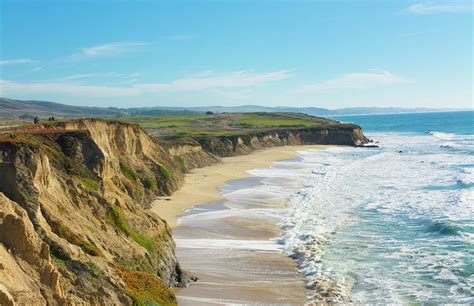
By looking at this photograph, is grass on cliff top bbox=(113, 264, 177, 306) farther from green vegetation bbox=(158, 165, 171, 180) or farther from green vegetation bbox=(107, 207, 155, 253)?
green vegetation bbox=(158, 165, 171, 180)

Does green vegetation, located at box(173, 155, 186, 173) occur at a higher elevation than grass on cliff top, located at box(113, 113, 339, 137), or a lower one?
lower

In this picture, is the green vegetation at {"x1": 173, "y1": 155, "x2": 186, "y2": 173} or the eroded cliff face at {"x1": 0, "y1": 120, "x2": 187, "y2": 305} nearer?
the eroded cliff face at {"x1": 0, "y1": 120, "x2": 187, "y2": 305}

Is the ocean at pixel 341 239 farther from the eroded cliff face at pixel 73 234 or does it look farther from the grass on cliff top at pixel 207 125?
the grass on cliff top at pixel 207 125

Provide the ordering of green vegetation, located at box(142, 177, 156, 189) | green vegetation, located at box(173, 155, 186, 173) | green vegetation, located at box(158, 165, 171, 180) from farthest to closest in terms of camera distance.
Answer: green vegetation, located at box(173, 155, 186, 173)
green vegetation, located at box(158, 165, 171, 180)
green vegetation, located at box(142, 177, 156, 189)

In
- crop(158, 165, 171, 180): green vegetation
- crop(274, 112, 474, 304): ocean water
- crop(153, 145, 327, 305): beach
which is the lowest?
crop(153, 145, 327, 305): beach

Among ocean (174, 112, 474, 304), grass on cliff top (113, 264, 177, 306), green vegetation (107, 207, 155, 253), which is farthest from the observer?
ocean (174, 112, 474, 304)

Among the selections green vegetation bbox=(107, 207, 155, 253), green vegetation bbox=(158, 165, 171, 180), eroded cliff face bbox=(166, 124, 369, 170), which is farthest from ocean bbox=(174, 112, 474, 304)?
eroded cliff face bbox=(166, 124, 369, 170)
